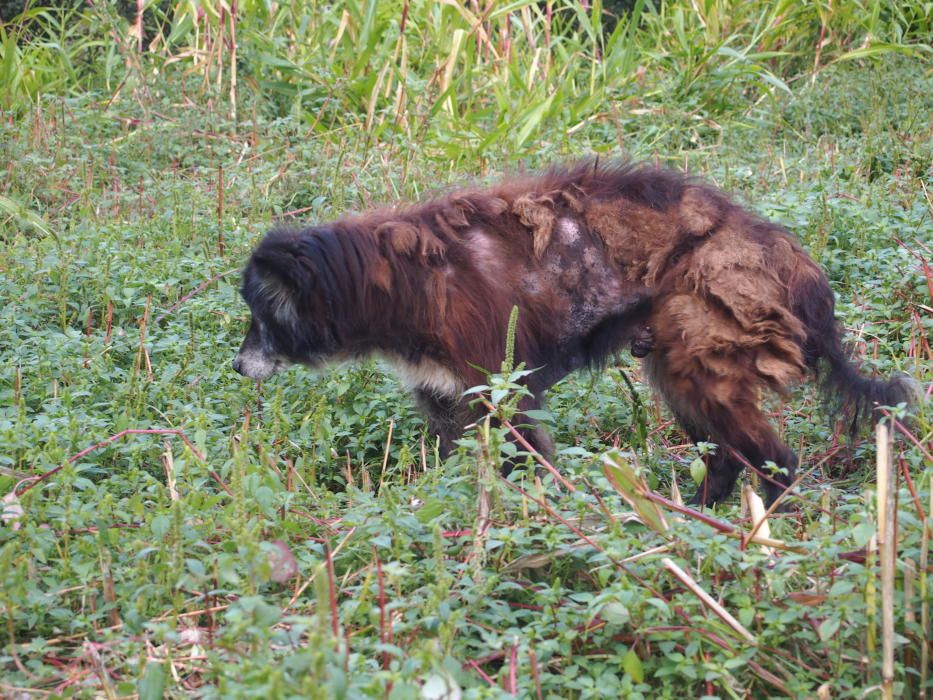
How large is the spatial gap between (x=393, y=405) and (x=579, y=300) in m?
1.16

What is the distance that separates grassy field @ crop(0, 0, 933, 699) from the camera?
10.0 feet

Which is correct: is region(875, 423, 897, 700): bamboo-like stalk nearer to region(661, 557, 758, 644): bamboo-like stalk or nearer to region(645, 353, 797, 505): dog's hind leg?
region(661, 557, 758, 644): bamboo-like stalk

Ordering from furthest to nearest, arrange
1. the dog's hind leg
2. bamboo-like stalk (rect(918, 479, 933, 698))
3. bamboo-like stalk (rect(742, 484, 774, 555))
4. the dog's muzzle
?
the dog's muzzle → the dog's hind leg → bamboo-like stalk (rect(742, 484, 774, 555)) → bamboo-like stalk (rect(918, 479, 933, 698))

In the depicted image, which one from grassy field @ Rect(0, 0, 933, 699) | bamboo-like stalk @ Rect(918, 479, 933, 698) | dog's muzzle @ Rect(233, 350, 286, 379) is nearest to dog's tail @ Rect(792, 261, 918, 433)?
grassy field @ Rect(0, 0, 933, 699)

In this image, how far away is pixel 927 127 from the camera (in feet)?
27.5

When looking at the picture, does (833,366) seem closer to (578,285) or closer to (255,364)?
(578,285)

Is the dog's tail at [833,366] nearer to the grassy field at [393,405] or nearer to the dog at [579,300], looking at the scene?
the dog at [579,300]

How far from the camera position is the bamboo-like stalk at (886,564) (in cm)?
283

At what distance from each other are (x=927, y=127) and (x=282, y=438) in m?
5.84

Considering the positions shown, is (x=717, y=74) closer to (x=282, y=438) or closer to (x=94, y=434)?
(x=282, y=438)

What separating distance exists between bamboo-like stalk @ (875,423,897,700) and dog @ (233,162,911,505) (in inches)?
63.0

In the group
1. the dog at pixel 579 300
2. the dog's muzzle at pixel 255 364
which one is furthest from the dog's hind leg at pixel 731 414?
the dog's muzzle at pixel 255 364

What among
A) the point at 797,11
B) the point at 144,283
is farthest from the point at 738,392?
the point at 797,11

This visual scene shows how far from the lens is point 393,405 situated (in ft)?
18.2
